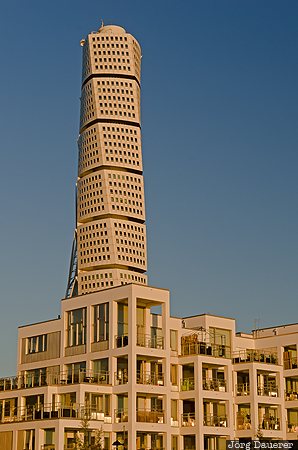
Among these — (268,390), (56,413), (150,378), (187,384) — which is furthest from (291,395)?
(56,413)

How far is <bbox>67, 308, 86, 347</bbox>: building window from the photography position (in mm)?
83219

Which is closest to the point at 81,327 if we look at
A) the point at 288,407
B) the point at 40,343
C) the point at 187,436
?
the point at 40,343

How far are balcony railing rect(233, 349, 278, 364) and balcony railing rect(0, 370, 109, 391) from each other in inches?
Answer: 620

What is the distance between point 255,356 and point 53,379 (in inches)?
802

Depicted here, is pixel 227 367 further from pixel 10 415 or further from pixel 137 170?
pixel 137 170

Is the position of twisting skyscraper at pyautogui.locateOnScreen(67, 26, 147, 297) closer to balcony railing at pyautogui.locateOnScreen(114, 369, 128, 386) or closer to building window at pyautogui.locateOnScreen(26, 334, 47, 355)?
building window at pyautogui.locateOnScreen(26, 334, 47, 355)

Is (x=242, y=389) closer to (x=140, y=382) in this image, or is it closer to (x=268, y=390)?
(x=268, y=390)

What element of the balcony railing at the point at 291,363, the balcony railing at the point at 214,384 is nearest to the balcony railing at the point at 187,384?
the balcony railing at the point at 214,384

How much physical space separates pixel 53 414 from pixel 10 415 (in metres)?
10.4

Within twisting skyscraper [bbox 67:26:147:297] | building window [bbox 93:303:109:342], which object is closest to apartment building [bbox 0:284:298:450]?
building window [bbox 93:303:109:342]

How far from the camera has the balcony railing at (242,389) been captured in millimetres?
87562

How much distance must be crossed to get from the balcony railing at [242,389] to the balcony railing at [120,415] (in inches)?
584

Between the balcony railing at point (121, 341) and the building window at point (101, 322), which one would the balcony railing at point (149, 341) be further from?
the building window at point (101, 322)

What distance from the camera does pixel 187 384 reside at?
83500mm
